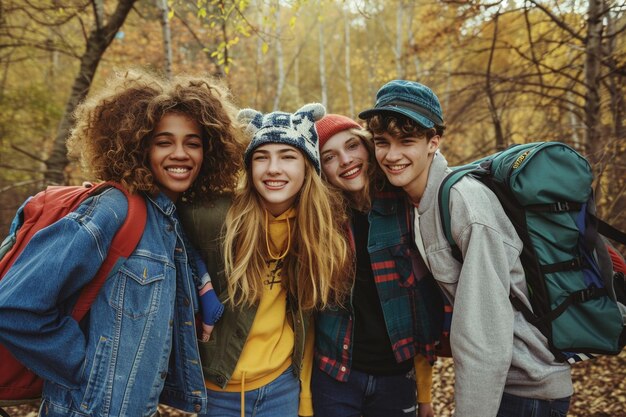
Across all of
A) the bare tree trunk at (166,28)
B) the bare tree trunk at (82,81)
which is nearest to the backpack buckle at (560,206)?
the bare tree trunk at (166,28)

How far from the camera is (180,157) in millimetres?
1940

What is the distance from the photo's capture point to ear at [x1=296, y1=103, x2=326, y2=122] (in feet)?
7.56

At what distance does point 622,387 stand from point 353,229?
3864 mm

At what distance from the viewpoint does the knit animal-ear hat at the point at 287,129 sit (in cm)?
216

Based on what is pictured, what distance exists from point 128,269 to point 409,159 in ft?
4.78

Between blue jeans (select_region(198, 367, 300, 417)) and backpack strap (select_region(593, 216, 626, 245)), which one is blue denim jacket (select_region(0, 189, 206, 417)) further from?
backpack strap (select_region(593, 216, 626, 245))

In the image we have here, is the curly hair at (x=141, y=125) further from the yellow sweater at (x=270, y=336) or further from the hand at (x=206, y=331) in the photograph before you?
the hand at (x=206, y=331)

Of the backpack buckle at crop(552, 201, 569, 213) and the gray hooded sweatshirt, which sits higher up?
the backpack buckle at crop(552, 201, 569, 213)

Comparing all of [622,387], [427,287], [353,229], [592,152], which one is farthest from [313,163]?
[622,387]

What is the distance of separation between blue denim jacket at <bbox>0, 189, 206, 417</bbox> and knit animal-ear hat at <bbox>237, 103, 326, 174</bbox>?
647mm

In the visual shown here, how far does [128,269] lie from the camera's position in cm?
165

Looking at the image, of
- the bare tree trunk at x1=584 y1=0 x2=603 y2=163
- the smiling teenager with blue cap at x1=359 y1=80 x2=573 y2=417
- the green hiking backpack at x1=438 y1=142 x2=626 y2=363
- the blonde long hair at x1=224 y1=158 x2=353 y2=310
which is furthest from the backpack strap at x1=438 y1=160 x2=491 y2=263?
the bare tree trunk at x1=584 y1=0 x2=603 y2=163

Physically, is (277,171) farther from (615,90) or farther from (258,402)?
(615,90)

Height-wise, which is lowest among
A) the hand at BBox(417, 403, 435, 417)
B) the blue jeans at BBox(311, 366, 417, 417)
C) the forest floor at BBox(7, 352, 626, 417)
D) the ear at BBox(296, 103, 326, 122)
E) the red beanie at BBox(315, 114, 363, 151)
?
the forest floor at BBox(7, 352, 626, 417)
